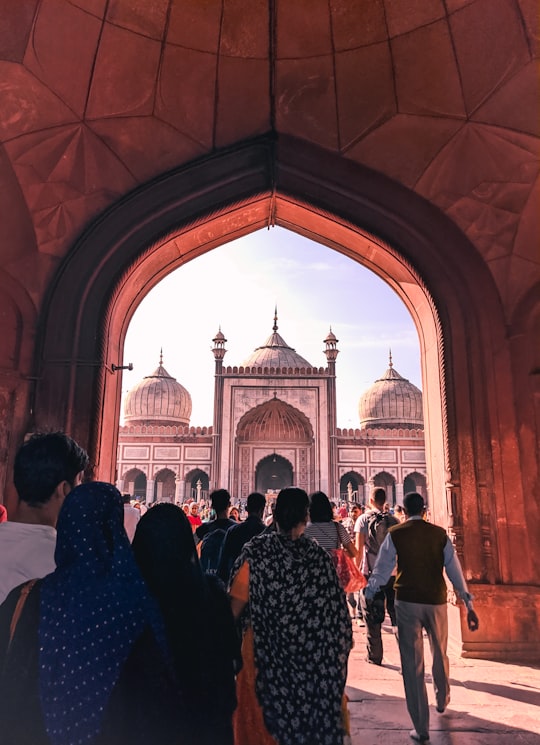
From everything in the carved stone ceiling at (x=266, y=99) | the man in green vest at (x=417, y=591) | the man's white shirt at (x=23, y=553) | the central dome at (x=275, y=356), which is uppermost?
the central dome at (x=275, y=356)

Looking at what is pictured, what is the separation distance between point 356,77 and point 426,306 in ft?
7.30

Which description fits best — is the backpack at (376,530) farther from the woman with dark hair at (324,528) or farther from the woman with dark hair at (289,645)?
the woman with dark hair at (289,645)

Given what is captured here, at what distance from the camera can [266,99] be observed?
514 centimetres

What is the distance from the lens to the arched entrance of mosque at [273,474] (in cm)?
2406

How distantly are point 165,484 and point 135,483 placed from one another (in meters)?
1.44

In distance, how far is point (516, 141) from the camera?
474cm

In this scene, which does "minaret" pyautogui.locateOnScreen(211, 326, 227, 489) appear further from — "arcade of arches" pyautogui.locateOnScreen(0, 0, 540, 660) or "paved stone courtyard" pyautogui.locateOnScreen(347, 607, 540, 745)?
"paved stone courtyard" pyautogui.locateOnScreen(347, 607, 540, 745)

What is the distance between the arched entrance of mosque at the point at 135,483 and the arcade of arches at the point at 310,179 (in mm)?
19855

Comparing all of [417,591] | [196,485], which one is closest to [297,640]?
[417,591]

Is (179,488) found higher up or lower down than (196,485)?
lower down

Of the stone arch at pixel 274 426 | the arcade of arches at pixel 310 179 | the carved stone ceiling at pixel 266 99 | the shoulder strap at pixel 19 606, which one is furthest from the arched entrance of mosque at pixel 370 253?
the stone arch at pixel 274 426

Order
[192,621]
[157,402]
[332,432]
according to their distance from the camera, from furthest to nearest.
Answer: [157,402], [332,432], [192,621]

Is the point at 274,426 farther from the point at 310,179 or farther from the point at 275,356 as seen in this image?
the point at 310,179

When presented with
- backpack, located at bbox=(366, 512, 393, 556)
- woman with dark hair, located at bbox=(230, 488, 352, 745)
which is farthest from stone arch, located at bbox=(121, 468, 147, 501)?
woman with dark hair, located at bbox=(230, 488, 352, 745)
